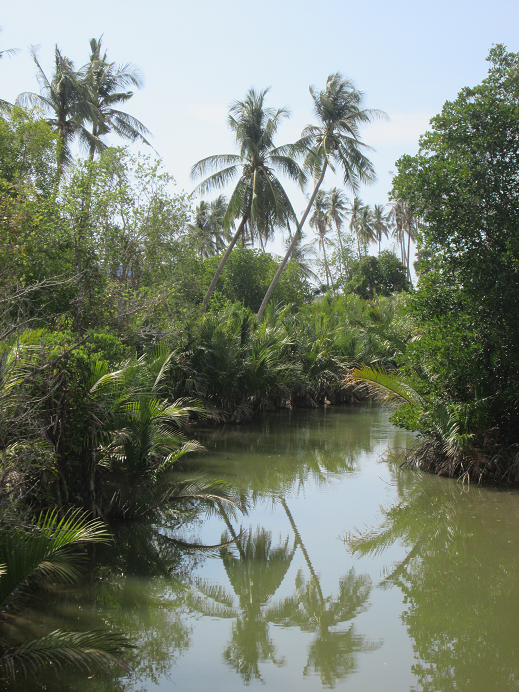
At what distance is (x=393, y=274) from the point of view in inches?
1670

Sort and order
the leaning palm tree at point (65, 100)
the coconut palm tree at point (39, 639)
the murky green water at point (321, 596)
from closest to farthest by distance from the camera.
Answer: the coconut palm tree at point (39, 639)
the murky green water at point (321, 596)
the leaning palm tree at point (65, 100)

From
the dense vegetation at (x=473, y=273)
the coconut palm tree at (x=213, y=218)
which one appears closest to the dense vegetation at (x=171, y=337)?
the dense vegetation at (x=473, y=273)

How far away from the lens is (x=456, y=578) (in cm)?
568

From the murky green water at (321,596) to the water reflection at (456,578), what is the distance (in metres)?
0.02

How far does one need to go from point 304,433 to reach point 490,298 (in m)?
6.65

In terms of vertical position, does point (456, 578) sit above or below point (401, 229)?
below

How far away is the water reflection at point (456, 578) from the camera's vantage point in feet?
13.7

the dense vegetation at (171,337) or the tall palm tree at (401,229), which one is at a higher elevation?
the tall palm tree at (401,229)

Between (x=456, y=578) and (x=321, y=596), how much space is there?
A: 1.43 meters

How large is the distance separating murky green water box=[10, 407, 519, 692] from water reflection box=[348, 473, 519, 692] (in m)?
0.02

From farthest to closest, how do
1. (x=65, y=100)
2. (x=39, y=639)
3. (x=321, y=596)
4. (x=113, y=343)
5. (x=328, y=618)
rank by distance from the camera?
1. (x=65, y=100)
2. (x=113, y=343)
3. (x=321, y=596)
4. (x=328, y=618)
5. (x=39, y=639)

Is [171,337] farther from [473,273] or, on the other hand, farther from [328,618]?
[328,618]

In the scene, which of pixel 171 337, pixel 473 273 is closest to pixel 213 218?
pixel 171 337

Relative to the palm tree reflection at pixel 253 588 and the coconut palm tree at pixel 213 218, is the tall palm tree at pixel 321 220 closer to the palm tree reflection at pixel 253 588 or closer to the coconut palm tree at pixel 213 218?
the coconut palm tree at pixel 213 218
